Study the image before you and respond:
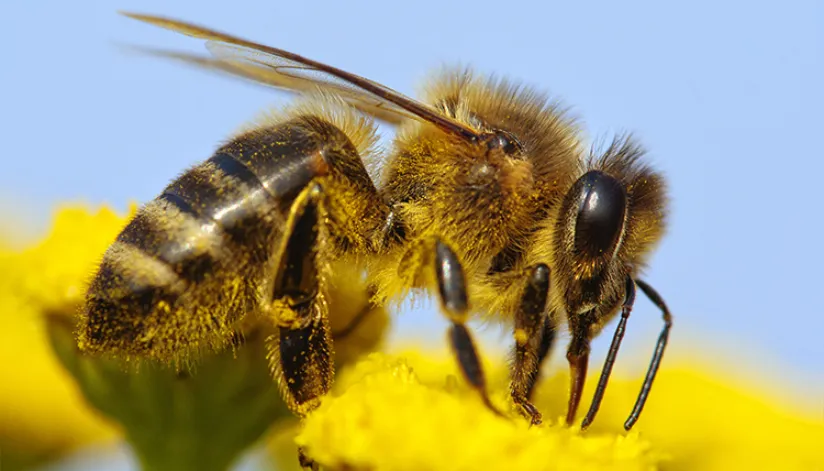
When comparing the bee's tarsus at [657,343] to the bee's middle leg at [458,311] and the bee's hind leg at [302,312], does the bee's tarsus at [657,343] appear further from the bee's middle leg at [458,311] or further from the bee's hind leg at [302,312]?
the bee's hind leg at [302,312]

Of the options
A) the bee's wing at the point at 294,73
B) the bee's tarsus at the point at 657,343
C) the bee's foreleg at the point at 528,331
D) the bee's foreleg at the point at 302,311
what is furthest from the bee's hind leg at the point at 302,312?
the bee's tarsus at the point at 657,343

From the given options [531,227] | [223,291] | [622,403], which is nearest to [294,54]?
[223,291]

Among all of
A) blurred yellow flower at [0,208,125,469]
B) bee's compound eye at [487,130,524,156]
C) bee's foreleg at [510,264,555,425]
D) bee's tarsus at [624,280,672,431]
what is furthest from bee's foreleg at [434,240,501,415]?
blurred yellow flower at [0,208,125,469]

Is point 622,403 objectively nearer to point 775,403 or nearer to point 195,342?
point 195,342

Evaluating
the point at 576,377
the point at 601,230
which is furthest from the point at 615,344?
the point at 601,230

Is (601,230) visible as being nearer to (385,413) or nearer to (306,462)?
(385,413)
